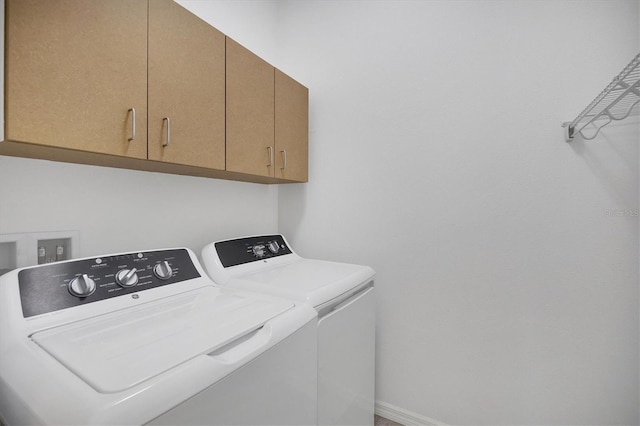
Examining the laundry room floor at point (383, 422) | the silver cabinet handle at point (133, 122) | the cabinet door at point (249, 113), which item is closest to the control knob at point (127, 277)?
the silver cabinet handle at point (133, 122)

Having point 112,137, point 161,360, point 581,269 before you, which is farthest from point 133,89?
point 581,269

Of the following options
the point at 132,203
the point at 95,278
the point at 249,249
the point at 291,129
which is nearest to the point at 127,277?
the point at 95,278

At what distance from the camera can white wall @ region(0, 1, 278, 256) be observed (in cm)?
105

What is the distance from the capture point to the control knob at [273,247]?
1710 mm

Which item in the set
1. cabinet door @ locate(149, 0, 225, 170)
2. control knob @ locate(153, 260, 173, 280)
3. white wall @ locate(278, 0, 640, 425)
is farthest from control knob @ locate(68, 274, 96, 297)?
white wall @ locate(278, 0, 640, 425)

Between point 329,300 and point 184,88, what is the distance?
40.1 inches

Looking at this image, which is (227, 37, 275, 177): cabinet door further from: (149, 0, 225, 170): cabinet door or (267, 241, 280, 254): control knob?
(267, 241, 280, 254): control knob

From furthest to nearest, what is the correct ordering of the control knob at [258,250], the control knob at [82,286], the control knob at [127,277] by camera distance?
the control knob at [258,250]
the control knob at [127,277]
the control knob at [82,286]

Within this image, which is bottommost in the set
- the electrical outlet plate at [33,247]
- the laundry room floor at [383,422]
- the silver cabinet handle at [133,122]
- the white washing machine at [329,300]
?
the laundry room floor at [383,422]

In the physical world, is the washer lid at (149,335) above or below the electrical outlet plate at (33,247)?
below

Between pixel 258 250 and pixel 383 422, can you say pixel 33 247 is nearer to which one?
pixel 258 250

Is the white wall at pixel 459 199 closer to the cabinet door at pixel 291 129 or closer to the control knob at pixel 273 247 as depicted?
the cabinet door at pixel 291 129

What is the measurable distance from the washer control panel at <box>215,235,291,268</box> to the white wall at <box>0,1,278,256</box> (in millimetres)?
269

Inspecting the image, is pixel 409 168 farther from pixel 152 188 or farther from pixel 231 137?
pixel 152 188
